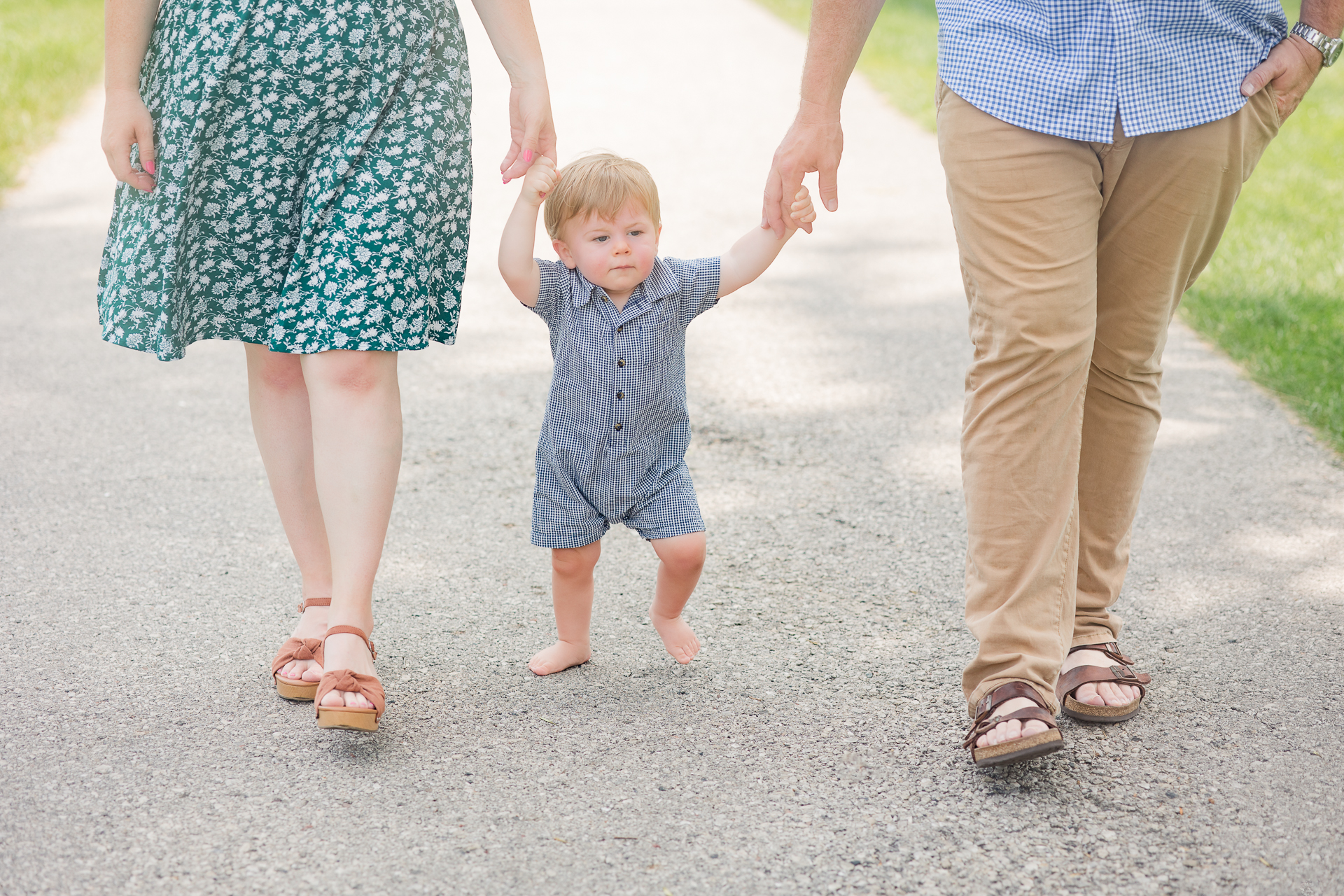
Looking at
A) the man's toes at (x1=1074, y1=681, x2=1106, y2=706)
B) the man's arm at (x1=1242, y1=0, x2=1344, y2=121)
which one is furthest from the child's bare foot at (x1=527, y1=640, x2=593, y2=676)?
the man's arm at (x1=1242, y1=0, x2=1344, y2=121)

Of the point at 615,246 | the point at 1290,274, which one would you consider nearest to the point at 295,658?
the point at 615,246

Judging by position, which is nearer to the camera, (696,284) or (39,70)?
(696,284)

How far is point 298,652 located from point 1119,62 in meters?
1.90

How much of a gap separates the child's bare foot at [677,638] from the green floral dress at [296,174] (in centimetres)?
78

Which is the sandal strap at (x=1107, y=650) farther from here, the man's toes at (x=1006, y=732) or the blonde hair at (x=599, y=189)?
the blonde hair at (x=599, y=189)

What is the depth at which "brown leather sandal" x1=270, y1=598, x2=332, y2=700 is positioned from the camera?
Answer: 8.47 feet

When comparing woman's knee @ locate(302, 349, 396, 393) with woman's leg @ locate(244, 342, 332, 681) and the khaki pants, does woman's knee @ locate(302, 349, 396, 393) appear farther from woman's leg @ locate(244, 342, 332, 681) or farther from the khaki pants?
the khaki pants

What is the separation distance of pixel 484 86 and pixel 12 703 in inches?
320

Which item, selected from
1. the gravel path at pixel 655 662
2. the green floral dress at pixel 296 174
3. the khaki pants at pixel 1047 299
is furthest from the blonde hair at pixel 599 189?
the gravel path at pixel 655 662

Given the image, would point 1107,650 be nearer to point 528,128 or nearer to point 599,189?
point 599,189

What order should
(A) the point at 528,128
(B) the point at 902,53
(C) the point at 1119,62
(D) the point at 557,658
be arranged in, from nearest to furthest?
(C) the point at 1119,62, (A) the point at 528,128, (D) the point at 557,658, (B) the point at 902,53

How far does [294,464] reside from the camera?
8.70 feet

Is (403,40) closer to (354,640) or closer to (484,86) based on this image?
(354,640)

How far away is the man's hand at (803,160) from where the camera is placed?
8.02ft
